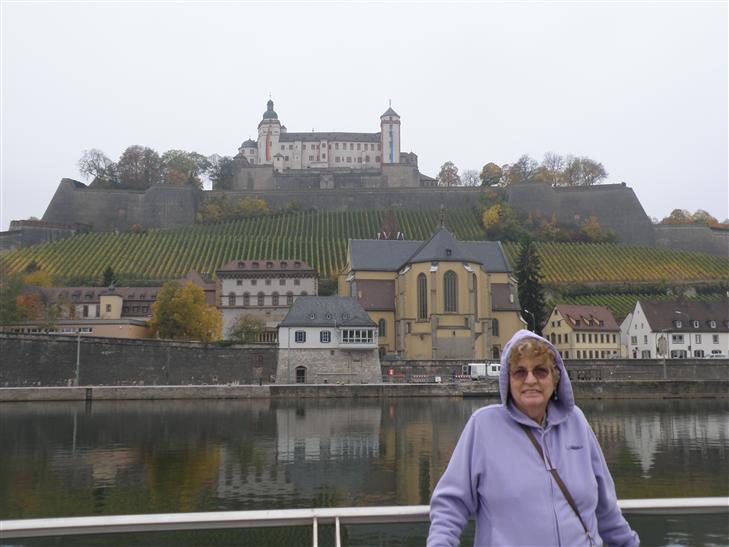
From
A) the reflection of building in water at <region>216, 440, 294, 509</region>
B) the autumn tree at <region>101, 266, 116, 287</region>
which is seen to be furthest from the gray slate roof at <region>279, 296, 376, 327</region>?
the reflection of building in water at <region>216, 440, 294, 509</region>

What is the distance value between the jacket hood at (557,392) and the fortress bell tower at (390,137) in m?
154

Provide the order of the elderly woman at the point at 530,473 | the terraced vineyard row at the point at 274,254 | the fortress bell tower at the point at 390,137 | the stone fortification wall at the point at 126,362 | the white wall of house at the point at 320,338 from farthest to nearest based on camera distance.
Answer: the fortress bell tower at the point at 390,137
the terraced vineyard row at the point at 274,254
the white wall of house at the point at 320,338
the stone fortification wall at the point at 126,362
the elderly woman at the point at 530,473

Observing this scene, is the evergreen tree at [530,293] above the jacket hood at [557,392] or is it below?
above

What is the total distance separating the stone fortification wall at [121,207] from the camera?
116m

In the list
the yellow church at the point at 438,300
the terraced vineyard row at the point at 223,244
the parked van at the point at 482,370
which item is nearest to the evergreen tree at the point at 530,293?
the yellow church at the point at 438,300

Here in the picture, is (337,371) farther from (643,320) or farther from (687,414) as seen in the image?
(643,320)

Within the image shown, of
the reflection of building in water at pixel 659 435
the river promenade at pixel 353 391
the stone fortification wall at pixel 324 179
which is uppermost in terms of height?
the stone fortification wall at pixel 324 179

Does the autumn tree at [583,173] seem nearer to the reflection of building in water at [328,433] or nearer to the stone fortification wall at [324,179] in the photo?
the stone fortification wall at [324,179]

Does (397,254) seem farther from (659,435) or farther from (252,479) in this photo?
(252,479)

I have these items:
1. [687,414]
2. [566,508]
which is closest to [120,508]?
[566,508]

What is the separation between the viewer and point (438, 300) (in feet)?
214

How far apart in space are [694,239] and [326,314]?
7373 cm

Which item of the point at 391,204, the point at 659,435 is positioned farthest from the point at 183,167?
the point at 659,435

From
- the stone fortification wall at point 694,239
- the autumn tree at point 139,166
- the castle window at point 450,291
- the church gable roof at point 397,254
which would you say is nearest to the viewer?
the castle window at point 450,291
